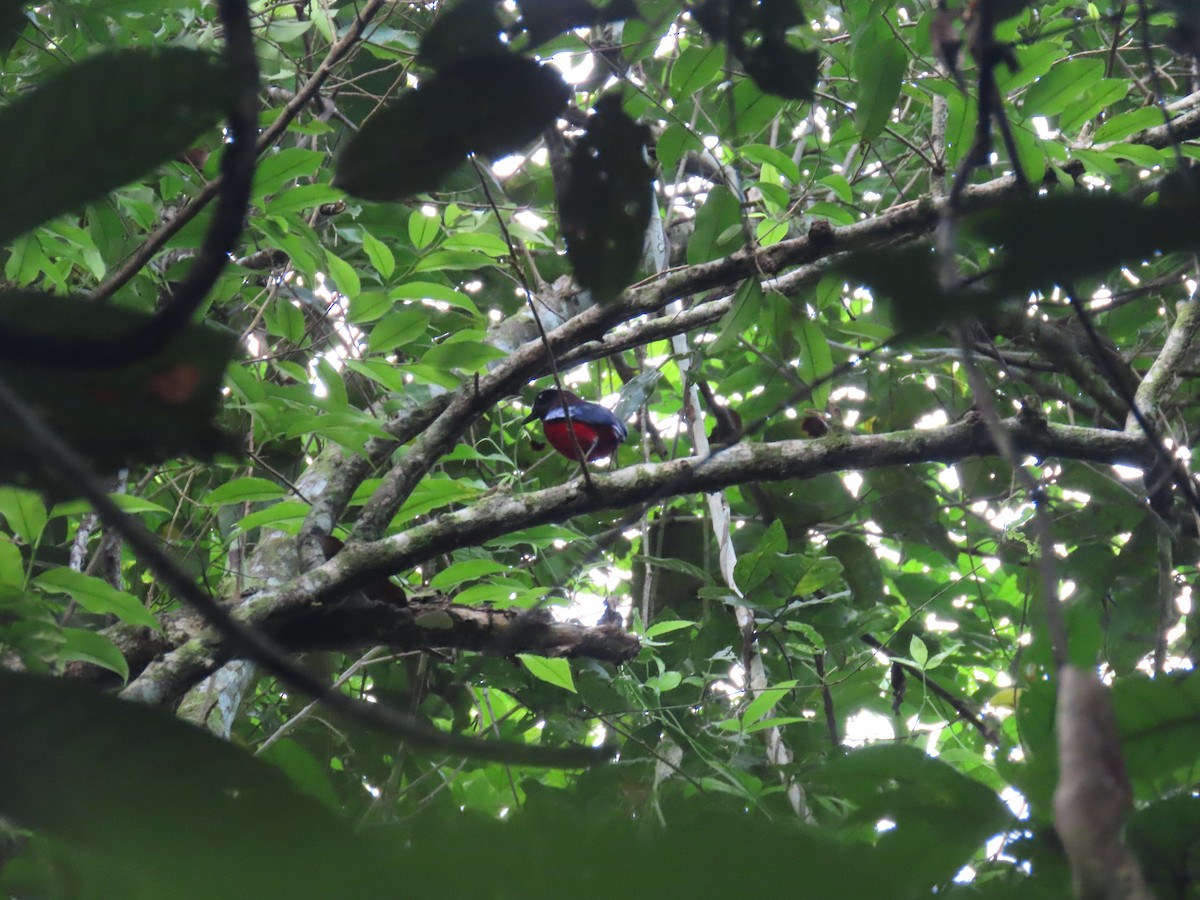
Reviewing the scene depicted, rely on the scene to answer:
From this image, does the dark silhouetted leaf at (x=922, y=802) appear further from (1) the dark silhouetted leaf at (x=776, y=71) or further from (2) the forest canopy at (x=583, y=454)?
(1) the dark silhouetted leaf at (x=776, y=71)

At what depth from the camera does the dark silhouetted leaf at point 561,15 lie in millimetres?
731

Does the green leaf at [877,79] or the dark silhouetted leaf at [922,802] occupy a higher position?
the green leaf at [877,79]

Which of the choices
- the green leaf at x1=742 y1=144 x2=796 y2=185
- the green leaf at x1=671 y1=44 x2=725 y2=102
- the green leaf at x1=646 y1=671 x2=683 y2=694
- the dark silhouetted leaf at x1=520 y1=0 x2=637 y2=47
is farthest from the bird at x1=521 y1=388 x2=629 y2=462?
the dark silhouetted leaf at x1=520 y1=0 x2=637 y2=47

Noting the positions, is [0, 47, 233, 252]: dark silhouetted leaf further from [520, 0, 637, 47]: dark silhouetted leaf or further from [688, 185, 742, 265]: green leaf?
[688, 185, 742, 265]: green leaf

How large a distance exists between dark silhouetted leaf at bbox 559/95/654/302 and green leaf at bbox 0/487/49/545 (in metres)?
1.21

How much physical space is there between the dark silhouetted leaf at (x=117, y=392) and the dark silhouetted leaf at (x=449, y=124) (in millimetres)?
175

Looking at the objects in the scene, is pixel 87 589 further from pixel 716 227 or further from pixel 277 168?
pixel 716 227

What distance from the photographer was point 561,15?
0.74 meters

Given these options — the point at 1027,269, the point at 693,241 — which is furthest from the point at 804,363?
the point at 1027,269

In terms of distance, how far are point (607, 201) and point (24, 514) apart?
4.14 ft

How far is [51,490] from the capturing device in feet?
1.72

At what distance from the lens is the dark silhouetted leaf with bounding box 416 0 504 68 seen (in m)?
0.69

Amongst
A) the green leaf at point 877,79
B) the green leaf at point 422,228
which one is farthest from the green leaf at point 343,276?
the green leaf at point 877,79

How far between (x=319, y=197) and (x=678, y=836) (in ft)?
5.66
